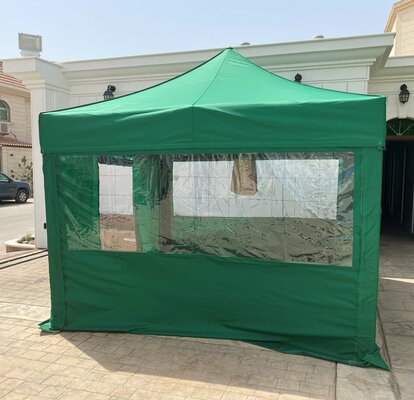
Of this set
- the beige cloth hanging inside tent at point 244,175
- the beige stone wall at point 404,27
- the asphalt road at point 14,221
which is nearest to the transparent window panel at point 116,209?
the beige cloth hanging inside tent at point 244,175

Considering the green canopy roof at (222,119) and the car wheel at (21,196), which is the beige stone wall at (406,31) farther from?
the car wheel at (21,196)

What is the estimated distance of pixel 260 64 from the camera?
6324mm

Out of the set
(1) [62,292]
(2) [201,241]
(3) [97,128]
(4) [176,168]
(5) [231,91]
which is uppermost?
(5) [231,91]

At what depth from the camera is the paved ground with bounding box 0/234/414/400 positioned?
2.91 metres

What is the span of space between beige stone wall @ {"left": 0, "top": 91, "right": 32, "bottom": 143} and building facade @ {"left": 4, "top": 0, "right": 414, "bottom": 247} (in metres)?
18.5

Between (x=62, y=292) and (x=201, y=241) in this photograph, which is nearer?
(x=201, y=241)

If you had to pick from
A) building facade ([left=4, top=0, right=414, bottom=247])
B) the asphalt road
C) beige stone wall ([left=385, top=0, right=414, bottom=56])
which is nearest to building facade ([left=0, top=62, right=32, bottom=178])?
the asphalt road

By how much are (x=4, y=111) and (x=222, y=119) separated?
23.5 metres

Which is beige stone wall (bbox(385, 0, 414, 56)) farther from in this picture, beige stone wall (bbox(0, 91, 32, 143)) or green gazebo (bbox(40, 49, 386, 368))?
beige stone wall (bbox(0, 91, 32, 143))

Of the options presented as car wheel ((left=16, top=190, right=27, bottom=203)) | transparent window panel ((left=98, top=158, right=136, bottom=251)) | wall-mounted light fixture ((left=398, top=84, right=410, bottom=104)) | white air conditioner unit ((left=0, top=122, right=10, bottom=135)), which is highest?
white air conditioner unit ((left=0, top=122, right=10, bottom=135))

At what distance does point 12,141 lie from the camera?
76.3ft

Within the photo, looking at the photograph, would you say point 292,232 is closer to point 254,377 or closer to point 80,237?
point 254,377

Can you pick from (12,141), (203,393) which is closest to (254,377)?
(203,393)

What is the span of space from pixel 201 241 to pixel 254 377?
1225 millimetres
